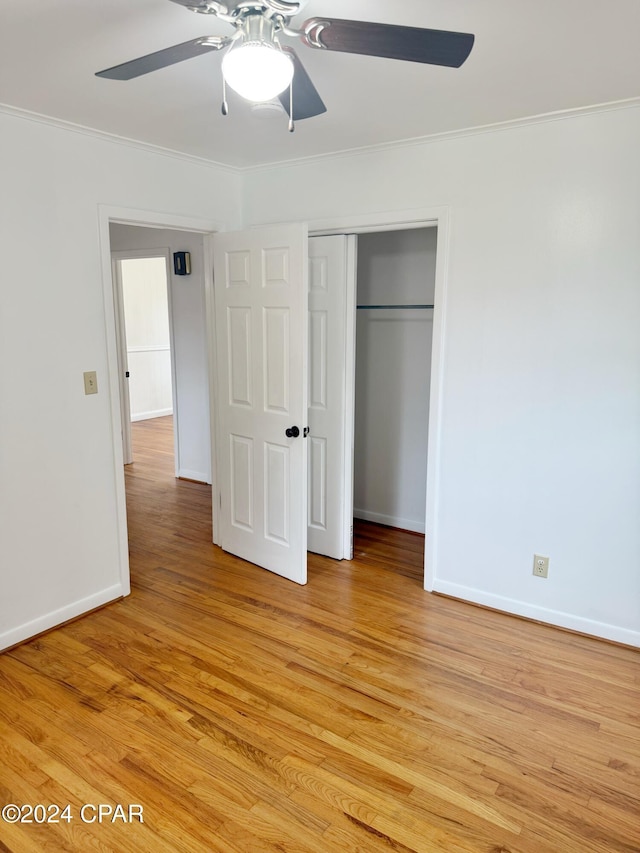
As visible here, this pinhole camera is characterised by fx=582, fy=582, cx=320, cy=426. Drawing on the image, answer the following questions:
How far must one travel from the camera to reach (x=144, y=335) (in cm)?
832

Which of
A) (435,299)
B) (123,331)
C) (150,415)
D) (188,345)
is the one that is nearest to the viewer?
(435,299)

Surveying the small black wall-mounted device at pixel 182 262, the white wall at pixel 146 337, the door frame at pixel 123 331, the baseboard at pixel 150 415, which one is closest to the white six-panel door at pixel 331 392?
the small black wall-mounted device at pixel 182 262

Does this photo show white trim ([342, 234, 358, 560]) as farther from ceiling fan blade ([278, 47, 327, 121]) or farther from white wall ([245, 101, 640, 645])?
ceiling fan blade ([278, 47, 327, 121])

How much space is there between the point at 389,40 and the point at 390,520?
333cm

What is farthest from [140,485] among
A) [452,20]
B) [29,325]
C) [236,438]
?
[452,20]

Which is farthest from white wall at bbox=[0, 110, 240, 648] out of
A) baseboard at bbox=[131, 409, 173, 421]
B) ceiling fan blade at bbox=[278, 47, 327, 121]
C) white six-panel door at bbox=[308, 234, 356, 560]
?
baseboard at bbox=[131, 409, 173, 421]

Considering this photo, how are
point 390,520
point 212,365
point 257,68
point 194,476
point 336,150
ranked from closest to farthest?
point 257,68
point 336,150
point 212,365
point 390,520
point 194,476

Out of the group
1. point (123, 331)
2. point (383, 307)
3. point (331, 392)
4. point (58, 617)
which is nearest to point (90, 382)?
point (58, 617)

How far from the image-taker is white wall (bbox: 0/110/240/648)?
2.61m

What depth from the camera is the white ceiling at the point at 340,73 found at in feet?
5.49

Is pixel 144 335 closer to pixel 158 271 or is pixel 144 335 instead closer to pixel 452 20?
pixel 158 271

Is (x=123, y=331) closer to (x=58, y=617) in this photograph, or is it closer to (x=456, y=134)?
(x=58, y=617)

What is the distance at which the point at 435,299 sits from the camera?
9.94ft

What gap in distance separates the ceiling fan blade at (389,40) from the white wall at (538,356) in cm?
137
